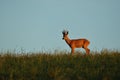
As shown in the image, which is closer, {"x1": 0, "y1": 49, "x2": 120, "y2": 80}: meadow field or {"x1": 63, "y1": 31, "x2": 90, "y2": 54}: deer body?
{"x1": 0, "y1": 49, "x2": 120, "y2": 80}: meadow field

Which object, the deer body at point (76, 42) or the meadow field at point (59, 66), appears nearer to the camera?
the meadow field at point (59, 66)

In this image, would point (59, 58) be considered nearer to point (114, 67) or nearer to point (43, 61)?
point (43, 61)

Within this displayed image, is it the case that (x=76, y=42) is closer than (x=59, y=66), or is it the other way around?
(x=59, y=66)

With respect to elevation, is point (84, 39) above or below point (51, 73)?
above

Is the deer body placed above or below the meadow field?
above

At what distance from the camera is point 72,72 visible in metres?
12.0

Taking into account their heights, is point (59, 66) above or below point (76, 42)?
below

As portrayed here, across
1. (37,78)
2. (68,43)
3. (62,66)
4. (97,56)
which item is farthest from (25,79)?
(68,43)

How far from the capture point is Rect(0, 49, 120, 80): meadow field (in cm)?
1148

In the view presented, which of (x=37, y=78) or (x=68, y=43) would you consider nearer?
(x=37, y=78)

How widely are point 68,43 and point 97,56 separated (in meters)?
10.8

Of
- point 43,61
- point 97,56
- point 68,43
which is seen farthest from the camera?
point 68,43

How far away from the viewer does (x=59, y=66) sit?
13.0 meters

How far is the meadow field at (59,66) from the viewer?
11477 millimetres
